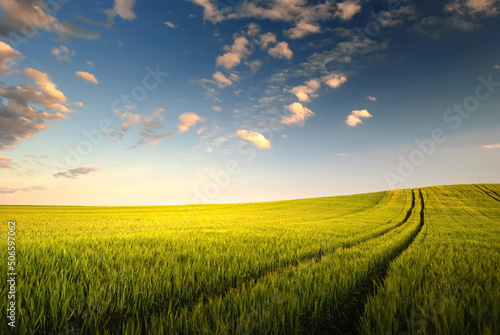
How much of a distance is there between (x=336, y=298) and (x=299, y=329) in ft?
4.93

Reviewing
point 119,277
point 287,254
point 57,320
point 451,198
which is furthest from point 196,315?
point 451,198

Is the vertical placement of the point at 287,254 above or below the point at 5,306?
below

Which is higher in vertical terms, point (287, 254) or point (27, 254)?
point (27, 254)

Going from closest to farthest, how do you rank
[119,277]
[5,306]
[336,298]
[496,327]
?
[496,327] → [5,306] → [336,298] → [119,277]

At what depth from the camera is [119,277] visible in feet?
13.3

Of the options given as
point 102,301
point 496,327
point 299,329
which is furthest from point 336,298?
point 102,301

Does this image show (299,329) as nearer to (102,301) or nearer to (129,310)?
(129,310)

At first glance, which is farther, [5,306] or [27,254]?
[27,254]

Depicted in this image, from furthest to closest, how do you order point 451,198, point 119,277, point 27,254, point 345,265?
point 451,198 → point 345,265 → point 27,254 → point 119,277

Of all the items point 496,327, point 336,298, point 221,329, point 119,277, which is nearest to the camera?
point 221,329

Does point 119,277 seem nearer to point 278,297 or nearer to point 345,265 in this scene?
point 278,297

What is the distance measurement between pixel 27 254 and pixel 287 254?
6.79m

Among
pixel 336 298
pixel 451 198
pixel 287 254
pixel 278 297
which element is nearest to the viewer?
pixel 278 297

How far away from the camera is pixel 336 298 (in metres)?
3.78
